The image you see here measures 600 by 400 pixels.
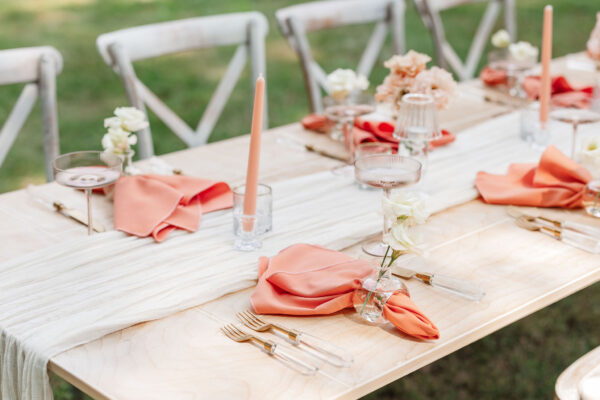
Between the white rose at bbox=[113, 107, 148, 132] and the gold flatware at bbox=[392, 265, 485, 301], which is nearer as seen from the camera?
the gold flatware at bbox=[392, 265, 485, 301]

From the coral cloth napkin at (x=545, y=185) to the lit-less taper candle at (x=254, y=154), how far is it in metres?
0.59

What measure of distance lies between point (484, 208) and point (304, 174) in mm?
470

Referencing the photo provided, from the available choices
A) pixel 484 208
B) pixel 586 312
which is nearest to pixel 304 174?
pixel 484 208

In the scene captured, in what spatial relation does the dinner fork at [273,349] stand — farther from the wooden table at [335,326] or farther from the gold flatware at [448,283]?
the gold flatware at [448,283]

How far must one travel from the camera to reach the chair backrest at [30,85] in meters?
2.41

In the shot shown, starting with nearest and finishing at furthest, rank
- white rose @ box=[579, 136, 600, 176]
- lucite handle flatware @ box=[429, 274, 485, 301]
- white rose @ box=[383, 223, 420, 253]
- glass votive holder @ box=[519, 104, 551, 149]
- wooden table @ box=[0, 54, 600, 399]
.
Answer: wooden table @ box=[0, 54, 600, 399] → white rose @ box=[383, 223, 420, 253] → lucite handle flatware @ box=[429, 274, 485, 301] → white rose @ box=[579, 136, 600, 176] → glass votive holder @ box=[519, 104, 551, 149]

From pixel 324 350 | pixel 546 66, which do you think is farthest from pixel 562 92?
pixel 324 350

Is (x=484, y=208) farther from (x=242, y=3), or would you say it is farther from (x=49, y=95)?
(x=242, y=3)

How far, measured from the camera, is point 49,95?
8.12ft

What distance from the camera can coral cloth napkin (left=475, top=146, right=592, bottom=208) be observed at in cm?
193

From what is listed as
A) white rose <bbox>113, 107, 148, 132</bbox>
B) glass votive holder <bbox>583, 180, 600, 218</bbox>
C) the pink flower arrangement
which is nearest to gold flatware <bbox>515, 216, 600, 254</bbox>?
glass votive holder <bbox>583, 180, 600, 218</bbox>

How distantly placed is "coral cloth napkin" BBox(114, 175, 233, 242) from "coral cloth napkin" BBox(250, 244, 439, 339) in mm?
291

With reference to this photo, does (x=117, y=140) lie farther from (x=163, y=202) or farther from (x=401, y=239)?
(x=401, y=239)

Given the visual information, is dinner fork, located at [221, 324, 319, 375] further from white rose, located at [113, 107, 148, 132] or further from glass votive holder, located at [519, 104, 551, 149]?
glass votive holder, located at [519, 104, 551, 149]
